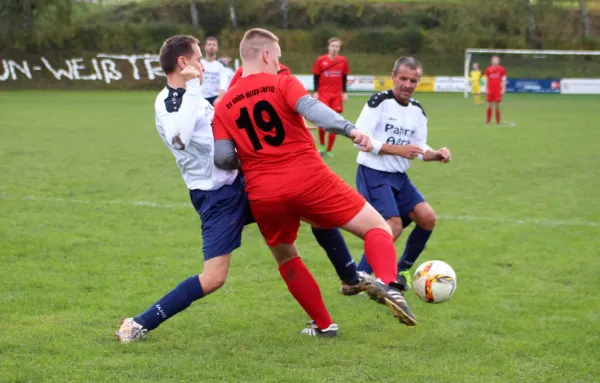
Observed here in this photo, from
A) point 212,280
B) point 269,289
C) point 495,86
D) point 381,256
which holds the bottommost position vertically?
point 495,86

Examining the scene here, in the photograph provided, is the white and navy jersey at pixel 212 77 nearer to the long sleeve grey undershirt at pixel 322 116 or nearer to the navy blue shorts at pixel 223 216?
the navy blue shorts at pixel 223 216

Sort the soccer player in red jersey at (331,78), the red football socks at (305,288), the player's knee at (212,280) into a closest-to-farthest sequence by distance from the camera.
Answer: the player's knee at (212,280) < the red football socks at (305,288) < the soccer player in red jersey at (331,78)

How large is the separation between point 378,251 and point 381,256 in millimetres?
32

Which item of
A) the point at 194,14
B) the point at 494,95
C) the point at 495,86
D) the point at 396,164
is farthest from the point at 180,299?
the point at 194,14

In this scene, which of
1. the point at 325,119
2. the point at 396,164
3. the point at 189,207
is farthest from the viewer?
the point at 189,207

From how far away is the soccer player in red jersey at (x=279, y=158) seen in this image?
426 cm

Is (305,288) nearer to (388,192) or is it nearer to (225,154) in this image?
(225,154)

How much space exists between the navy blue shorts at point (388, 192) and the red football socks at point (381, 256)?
1474mm

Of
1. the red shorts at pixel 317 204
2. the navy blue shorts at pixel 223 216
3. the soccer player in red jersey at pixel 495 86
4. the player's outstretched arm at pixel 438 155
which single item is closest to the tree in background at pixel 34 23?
the soccer player in red jersey at pixel 495 86

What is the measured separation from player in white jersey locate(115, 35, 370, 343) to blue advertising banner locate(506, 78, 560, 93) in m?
33.5

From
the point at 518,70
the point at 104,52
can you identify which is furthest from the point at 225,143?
the point at 104,52

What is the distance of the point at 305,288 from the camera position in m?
4.82

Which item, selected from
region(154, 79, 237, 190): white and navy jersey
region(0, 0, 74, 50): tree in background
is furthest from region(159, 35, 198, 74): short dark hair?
region(0, 0, 74, 50): tree in background

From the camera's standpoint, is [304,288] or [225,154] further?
[304,288]
